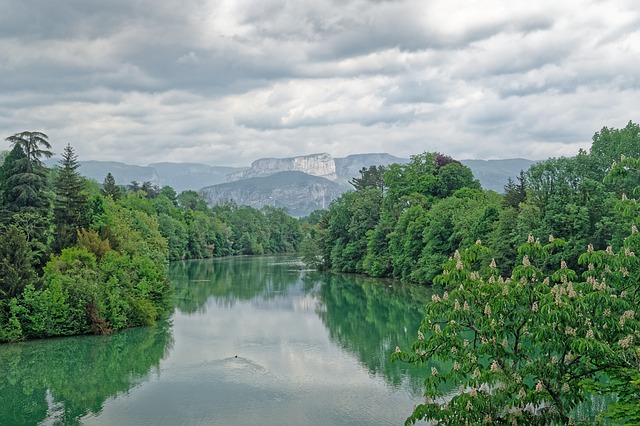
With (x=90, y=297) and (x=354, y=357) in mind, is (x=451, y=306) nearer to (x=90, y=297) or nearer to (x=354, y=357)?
(x=354, y=357)

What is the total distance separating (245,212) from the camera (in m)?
133

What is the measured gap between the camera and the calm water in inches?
730

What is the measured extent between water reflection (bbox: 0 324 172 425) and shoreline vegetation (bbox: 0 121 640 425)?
1.77 meters

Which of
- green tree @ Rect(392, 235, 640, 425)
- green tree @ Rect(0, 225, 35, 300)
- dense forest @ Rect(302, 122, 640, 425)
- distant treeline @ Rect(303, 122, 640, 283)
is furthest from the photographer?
distant treeline @ Rect(303, 122, 640, 283)

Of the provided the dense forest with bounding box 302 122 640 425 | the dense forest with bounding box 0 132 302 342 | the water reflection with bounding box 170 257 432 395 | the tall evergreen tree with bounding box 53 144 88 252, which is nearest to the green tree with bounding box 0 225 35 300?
the dense forest with bounding box 0 132 302 342

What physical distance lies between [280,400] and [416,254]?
39094 millimetres

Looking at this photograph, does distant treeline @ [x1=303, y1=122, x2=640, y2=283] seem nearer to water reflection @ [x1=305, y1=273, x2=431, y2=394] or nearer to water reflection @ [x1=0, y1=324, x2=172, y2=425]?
water reflection @ [x1=305, y1=273, x2=431, y2=394]

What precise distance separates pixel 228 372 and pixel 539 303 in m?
16.8

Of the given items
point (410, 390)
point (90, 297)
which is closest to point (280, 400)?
point (410, 390)

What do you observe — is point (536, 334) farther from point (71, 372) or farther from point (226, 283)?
point (226, 283)

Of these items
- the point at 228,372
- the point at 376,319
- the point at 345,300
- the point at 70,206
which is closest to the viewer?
the point at 228,372

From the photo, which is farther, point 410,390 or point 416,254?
point 416,254

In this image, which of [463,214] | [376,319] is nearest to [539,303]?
[376,319]

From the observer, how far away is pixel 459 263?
991 centimetres
